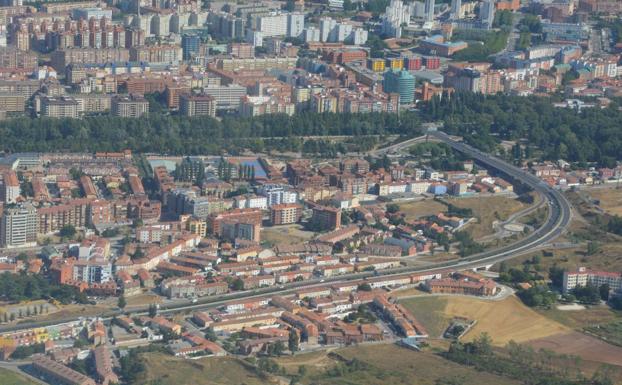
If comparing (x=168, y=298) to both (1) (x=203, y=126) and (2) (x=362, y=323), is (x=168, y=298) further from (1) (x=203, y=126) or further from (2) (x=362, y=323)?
(1) (x=203, y=126)

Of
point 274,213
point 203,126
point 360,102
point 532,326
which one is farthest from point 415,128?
point 532,326

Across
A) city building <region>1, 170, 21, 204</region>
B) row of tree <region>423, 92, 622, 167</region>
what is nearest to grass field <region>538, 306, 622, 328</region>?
row of tree <region>423, 92, 622, 167</region>

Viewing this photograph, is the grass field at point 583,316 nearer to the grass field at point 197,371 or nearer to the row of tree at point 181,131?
the grass field at point 197,371

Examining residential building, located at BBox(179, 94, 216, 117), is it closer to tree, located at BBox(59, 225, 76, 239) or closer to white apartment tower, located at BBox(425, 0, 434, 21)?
tree, located at BBox(59, 225, 76, 239)

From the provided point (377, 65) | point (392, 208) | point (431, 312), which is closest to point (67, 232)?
point (392, 208)

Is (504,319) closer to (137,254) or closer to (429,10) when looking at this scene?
(137,254)

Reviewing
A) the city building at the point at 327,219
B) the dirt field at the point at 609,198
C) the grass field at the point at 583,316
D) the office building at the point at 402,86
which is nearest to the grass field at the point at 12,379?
the grass field at the point at 583,316
